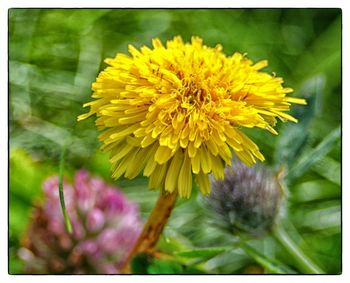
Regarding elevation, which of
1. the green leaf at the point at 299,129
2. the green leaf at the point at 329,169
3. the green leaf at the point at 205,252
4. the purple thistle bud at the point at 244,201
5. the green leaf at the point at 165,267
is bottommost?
the green leaf at the point at 165,267

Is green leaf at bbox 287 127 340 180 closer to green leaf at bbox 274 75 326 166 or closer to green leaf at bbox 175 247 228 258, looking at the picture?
green leaf at bbox 274 75 326 166

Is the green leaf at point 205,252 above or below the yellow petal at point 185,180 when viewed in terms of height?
below

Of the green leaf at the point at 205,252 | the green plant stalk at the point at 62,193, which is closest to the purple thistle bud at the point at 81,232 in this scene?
the green plant stalk at the point at 62,193

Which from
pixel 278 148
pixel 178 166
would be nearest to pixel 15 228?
pixel 178 166

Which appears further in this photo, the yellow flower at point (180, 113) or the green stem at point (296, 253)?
the green stem at point (296, 253)

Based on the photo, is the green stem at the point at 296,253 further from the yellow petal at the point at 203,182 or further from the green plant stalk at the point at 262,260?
the yellow petal at the point at 203,182

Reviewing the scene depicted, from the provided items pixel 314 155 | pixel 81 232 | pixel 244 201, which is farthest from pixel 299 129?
pixel 81 232

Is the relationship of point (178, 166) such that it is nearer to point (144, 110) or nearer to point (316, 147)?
point (144, 110)

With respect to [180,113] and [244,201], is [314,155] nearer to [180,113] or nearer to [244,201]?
[244,201]
